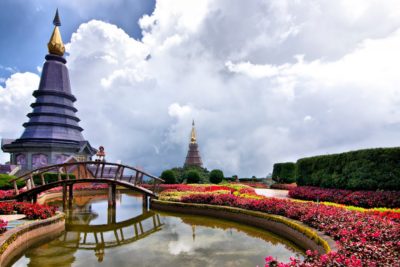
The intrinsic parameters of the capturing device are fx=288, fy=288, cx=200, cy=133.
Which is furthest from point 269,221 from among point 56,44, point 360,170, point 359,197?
point 56,44

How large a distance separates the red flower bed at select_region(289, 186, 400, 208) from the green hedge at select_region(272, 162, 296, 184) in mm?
16460

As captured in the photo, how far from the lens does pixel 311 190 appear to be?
717 inches

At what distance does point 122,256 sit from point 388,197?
38.4 ft

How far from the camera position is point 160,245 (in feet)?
31.9

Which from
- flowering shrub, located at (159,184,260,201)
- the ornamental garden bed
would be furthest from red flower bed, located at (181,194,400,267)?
flowering shrub, located at (159,184,260,201)

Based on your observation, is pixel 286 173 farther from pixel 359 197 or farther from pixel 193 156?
pixel 359 197

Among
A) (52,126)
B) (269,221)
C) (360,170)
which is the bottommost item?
(269,221)

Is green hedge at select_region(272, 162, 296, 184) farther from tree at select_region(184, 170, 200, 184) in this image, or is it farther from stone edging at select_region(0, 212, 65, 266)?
stone edging at select_region(0, 212, 65, 266)

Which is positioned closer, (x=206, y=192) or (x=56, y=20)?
(x=206, y=192)

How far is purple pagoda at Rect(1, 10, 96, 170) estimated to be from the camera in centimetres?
4172

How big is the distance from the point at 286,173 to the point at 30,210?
28083 mm

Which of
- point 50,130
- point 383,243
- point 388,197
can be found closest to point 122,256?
point 383,243

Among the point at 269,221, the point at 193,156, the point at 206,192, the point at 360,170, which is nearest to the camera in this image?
the point at 269,221

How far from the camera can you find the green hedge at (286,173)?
3381 cm
